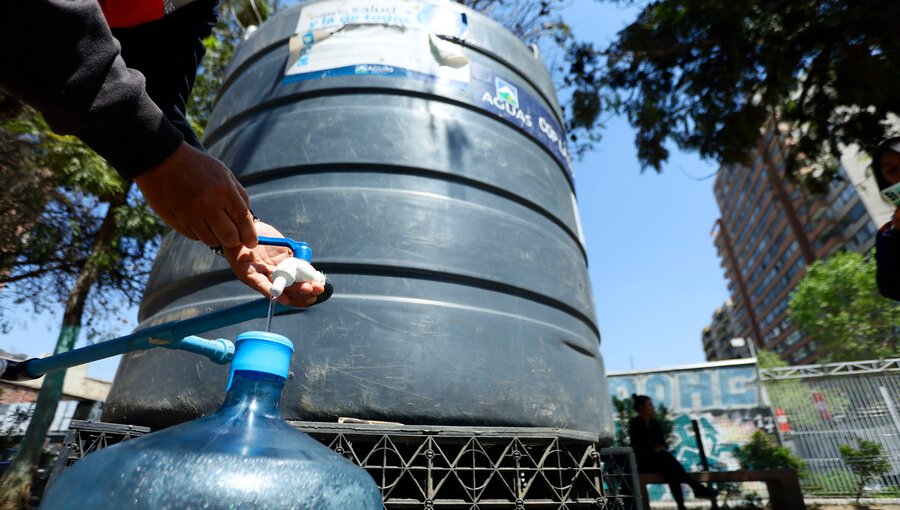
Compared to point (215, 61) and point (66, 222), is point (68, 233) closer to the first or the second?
point (66, 222)

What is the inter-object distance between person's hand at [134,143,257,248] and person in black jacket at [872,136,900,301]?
2.69 m

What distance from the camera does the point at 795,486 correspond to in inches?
189

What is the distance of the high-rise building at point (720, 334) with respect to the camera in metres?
80.9

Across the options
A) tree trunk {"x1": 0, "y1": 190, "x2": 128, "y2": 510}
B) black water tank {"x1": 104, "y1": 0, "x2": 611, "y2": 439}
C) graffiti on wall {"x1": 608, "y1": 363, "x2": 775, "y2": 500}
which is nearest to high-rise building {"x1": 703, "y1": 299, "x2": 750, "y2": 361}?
graffiti on wall {"x1": 608, "y1": 363, "x2": 775, "y2": 500}

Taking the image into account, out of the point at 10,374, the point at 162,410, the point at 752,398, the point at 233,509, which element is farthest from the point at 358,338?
the point at 752,398

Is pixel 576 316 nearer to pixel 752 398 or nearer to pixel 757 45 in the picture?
pixel 757 45

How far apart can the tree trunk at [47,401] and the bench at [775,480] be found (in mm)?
7695

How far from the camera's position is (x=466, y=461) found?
5.50 ft

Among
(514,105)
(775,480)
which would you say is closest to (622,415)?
(775,480)

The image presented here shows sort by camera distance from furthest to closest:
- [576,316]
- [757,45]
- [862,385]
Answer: [862,385] → [757,45] → [576,316]

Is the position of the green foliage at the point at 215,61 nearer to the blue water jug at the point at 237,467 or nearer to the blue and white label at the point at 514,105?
the blue and white label at the point at 514,105

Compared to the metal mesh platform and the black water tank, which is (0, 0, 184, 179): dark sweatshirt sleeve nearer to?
the metal mesh platform

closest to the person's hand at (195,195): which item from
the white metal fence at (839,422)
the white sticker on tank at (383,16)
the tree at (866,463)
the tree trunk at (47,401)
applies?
the white sticker on tank at (383,16)

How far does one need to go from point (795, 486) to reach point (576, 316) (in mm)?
4292
